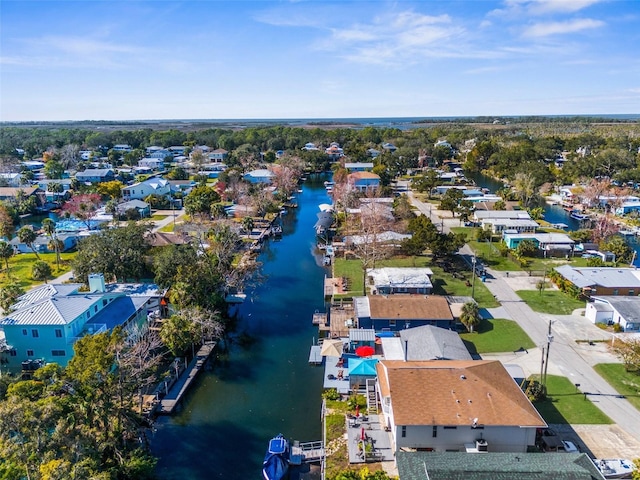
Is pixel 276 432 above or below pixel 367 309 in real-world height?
below

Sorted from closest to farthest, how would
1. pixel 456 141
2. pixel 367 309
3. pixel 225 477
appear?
pixel 225 477
pixel 367 309
pixel 456 141

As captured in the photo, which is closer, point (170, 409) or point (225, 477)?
point (225, 477)

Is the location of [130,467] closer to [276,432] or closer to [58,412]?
[58,412]

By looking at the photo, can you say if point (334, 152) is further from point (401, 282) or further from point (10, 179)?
point (401, 282)

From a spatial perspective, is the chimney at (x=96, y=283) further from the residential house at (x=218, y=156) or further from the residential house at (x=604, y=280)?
the residential house at (x=218, y=156)

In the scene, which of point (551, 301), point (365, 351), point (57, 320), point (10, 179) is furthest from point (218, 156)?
point (365, 351)

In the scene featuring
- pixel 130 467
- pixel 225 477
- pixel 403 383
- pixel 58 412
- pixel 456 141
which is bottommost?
pixel 225 477

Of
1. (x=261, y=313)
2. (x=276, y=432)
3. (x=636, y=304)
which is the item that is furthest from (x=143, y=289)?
(x=636, y=304)
